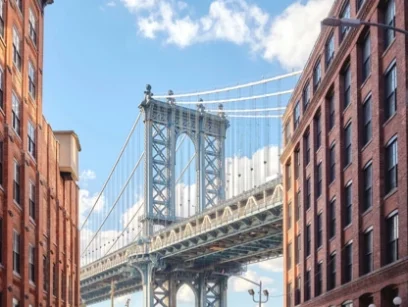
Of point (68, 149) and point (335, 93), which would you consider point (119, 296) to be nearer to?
point (68, 149)

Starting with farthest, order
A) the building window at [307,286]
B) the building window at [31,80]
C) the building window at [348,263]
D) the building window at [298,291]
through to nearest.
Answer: the building window at [298,291] < the building window at [307,286] < the building window at [348,263] < the building window at [31,80]

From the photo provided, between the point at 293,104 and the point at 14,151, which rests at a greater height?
the point at 293,104

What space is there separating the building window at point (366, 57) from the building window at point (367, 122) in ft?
4.07

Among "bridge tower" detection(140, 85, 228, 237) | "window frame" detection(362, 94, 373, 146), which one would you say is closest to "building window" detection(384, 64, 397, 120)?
"window frame" detection(362, 94, 373, 146)

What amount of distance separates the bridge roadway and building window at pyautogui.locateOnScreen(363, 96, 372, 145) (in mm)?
30217

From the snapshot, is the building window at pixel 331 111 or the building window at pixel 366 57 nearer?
the building window at pixel 366 57

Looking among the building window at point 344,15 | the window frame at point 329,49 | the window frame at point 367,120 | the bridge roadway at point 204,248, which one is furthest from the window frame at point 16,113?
the bridge roadway at point 204,248

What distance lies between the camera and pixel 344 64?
134ft

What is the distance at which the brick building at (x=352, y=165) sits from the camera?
3203cm

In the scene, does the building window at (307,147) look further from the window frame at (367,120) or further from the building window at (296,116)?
the window frame at (367,120)

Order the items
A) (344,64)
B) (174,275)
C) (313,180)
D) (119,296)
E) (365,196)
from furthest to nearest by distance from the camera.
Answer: (119,296) → (174,275) → (313,180) → (344,64) → (365,196)

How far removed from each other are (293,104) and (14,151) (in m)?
25.8

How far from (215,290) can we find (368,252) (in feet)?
250

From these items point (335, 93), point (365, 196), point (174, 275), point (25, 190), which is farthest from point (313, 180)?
point (174, 275)
